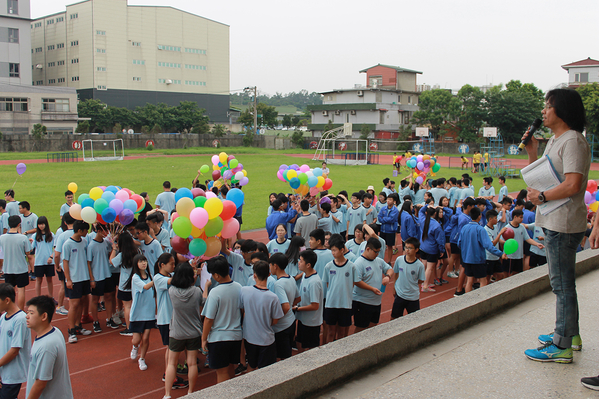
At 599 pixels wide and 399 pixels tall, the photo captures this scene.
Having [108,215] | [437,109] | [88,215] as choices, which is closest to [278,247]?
[108,215]

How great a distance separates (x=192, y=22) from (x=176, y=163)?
146ft

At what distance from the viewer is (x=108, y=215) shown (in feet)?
21.2

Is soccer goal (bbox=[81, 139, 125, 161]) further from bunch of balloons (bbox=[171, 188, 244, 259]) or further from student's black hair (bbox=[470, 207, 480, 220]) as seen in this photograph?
student's black hair (bbox=[470, 207, 480, 220])

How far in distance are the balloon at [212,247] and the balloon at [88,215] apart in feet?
6.96

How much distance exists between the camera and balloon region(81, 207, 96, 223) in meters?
6.37

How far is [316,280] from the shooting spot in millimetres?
5051

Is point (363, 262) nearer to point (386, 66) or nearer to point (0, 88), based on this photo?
point (0, 88)

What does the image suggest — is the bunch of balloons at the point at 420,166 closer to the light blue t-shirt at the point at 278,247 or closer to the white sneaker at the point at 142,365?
the light blue t-shirt at the point at 278,247

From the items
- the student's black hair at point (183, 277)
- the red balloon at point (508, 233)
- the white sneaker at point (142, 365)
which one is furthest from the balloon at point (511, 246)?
the white sneaker at point (142, 365)

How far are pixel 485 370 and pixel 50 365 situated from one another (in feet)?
10.8

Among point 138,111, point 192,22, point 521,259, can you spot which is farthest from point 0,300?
point 192,22

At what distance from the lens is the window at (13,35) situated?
174ft

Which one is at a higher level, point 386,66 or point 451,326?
point 386,66

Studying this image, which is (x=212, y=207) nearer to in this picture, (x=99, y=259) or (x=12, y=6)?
(x=99, y=259)
